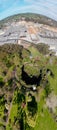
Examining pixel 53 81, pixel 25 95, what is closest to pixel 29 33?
pixel 53 81

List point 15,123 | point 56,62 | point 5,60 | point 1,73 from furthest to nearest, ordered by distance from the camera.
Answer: point 56,62
point 5,60
point 1,73
point 15,123

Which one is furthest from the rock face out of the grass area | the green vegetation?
the green vegetation

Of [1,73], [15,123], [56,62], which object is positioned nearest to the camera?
[15,123]

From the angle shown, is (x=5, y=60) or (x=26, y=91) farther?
A: (x=5, y=60)

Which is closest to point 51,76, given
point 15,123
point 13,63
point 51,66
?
point 51,66

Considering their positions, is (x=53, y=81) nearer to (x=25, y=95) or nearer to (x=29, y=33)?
(x=25, y=95)

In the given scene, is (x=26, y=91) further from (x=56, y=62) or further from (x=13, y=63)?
A: (x=56, y=62)
